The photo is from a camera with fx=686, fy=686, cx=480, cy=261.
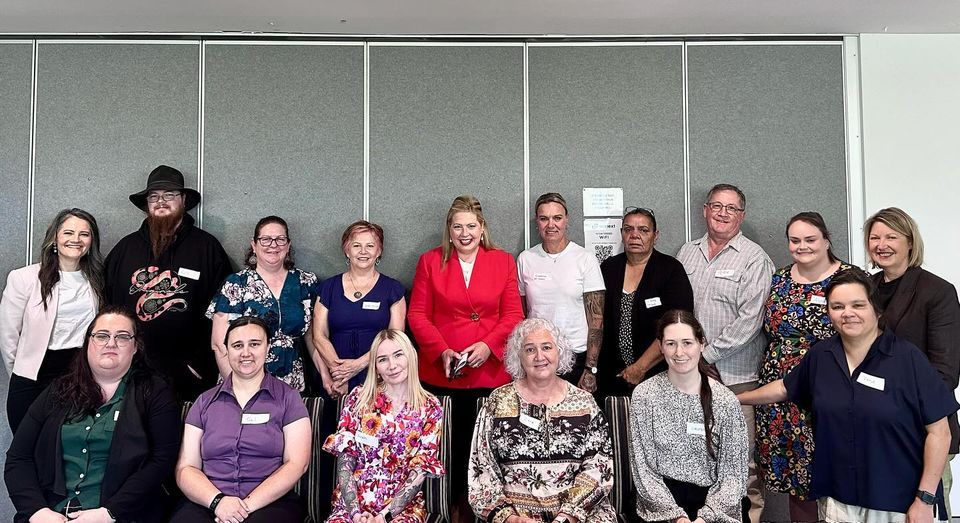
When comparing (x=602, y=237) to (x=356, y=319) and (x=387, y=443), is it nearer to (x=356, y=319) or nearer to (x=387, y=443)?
(x=356, y=319)

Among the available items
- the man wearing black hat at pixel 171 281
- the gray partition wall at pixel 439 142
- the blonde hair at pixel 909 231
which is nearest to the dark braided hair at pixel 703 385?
the blonde hair at pixel 909 231

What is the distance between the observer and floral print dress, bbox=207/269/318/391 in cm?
355

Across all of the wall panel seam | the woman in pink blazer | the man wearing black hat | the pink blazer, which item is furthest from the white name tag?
the wall panel seam

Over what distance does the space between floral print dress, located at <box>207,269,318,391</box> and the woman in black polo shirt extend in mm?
2482

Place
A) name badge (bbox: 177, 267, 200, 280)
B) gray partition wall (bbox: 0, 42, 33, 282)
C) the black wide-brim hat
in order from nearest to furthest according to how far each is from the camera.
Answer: name badge (bbox: 177, 267, 200, 280) → the black wide-brim hat → gray partition wall (bbox: 0, 42, 33, 282)

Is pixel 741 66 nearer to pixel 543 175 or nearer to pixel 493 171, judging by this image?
pixel 543 175

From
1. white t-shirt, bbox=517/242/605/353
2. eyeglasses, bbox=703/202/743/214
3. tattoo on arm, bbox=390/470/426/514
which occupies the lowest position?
tattoo on arm, bbox=390/470/426/514

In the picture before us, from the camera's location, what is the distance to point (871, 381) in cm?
252

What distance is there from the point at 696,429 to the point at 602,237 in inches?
68.7

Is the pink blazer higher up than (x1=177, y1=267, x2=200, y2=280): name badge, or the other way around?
(x1=177, y1=267, x2=200, y2=280): name badge

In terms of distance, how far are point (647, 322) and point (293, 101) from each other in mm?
2549

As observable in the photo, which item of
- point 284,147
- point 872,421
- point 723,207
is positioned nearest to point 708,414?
point 872,421

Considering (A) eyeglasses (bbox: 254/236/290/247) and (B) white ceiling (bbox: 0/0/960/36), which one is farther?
(B) white ceiling (bbox: 0/0/960/36)

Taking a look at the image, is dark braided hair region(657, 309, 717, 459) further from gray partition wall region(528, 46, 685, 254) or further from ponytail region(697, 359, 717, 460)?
gray partition wall region(528, 46, 685, 254)
